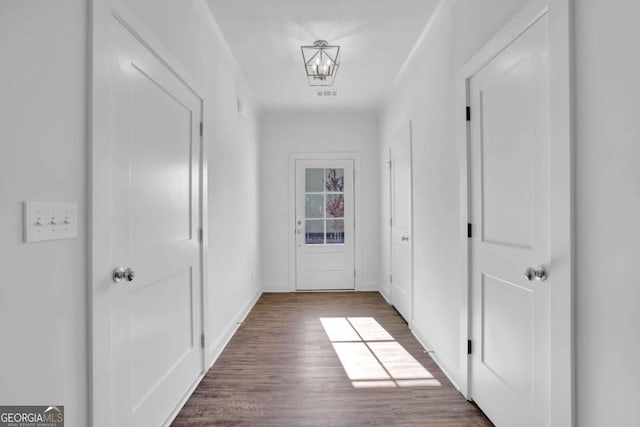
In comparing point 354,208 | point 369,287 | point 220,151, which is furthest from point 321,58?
point 369,287

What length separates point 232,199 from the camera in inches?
138

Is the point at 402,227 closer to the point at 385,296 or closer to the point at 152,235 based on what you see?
the point at 385,296

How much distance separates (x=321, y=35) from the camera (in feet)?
9.63

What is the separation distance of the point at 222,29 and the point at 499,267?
2612 mm

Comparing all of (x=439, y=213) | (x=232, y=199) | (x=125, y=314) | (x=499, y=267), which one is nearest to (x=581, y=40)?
(x=499, y=267)

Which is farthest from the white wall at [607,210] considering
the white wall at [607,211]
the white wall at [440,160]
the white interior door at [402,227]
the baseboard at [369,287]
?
the baseboard at [369,287]

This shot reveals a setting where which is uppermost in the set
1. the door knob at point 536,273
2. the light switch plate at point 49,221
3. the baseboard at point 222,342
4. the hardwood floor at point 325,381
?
the light switch plate at point 49,221

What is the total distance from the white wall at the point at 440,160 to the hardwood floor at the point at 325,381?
10.4 inches

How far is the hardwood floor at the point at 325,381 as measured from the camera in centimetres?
198

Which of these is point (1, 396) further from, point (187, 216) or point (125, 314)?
point (187, 216)

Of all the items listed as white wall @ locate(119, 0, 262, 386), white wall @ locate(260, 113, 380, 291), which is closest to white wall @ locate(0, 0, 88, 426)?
white wall @ locate(119, 0, 262, 386)

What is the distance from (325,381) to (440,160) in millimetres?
1770

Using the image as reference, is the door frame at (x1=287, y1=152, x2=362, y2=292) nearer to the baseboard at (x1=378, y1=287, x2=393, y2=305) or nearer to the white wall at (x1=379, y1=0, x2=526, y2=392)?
the baseboard at (x1=378, y1=287, x2=393, y2=305)

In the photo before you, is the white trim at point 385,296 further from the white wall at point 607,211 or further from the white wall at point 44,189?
the white wall at point 44,189
